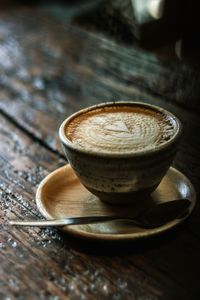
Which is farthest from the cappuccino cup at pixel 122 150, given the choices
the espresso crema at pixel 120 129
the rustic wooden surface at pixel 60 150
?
the rustic wooden surface at pixel 60 150

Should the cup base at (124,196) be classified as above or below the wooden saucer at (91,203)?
above

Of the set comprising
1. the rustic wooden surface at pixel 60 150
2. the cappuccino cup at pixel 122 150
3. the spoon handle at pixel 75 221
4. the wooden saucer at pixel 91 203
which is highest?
the cappuccino cup at pixel 122 150

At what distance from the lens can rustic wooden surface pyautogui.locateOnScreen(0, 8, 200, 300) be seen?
75cm

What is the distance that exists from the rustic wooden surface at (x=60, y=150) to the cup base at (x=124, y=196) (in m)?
0.09

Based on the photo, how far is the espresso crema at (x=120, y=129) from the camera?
83 centimetres

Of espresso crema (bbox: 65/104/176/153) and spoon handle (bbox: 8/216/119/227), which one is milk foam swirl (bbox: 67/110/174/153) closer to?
espresso crema (bbox: 65/104/176/153)

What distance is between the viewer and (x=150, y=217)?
824 mm

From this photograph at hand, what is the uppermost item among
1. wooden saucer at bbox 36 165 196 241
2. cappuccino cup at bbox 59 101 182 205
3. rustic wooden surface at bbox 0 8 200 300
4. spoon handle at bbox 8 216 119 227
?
cappuccino cup at bbox 59 101 182 205

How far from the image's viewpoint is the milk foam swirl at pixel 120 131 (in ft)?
2.72

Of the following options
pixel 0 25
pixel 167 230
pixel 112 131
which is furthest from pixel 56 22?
pixel 167 230

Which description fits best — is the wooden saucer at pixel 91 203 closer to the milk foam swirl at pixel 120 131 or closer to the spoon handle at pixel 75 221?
the spoon handle at pixel 75 221

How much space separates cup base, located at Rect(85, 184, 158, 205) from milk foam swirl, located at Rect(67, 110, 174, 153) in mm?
85

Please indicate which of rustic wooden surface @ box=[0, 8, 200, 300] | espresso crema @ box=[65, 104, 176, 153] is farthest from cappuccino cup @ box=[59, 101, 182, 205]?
rustic wooden surface @ box=[0, 8, 200, 300]

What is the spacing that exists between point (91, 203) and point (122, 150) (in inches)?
6.3
